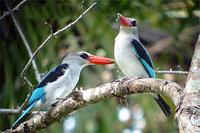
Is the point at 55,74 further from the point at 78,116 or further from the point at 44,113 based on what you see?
the point at 78,116

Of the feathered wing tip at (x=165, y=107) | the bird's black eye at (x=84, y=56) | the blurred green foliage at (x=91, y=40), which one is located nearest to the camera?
the feathered wing tip at (x=165, y=107)

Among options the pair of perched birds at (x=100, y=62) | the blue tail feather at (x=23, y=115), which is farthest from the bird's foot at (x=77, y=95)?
the blue tail feather at (x=23, y=115)

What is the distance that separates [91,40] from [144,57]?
7.96 ft

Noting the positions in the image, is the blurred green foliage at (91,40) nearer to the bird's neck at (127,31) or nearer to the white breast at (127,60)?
the bird's neck at (127,31)

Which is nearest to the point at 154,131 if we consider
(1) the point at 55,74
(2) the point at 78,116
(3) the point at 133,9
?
(2) the point at 78,116

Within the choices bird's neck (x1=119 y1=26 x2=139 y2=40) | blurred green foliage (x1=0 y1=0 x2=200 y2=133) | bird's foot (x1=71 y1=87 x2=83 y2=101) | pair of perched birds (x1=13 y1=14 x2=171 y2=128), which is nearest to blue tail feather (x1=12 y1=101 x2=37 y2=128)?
pair of perched birds (x1=13 y1=14 x2=171 y2=128)

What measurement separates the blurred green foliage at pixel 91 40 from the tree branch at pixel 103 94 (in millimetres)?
1694

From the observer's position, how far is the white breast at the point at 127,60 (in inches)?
185

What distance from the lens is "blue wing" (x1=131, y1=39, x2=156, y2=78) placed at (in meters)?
4.76

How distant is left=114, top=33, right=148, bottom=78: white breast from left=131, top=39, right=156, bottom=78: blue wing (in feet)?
0.09

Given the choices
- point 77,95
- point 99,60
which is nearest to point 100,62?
point 99,60

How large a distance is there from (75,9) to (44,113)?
303cm

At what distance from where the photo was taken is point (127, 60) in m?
4.74

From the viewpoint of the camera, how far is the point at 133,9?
7051 mm
